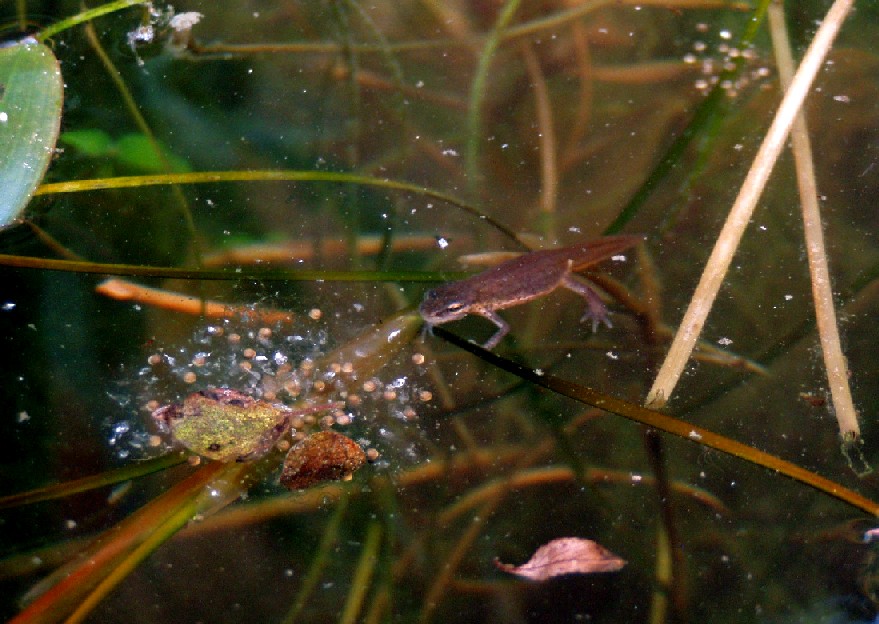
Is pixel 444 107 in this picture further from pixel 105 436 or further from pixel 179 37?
pixel 105 436

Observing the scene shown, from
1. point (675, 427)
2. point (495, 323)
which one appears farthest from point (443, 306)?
point (675, 427)

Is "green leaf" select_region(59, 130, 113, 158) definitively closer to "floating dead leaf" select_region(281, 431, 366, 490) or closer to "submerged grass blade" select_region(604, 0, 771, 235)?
"floating dead leaf" select_region(281, 431, 366, 490)

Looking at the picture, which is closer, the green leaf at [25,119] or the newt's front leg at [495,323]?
the green leaf at [25,119]

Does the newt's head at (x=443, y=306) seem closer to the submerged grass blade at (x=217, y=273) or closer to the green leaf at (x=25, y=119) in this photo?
the submerged grass blade at (x=217, y=273)

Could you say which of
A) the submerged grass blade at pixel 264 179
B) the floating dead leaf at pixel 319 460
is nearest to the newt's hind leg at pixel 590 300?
the submerged grass blade at pixel 264 179

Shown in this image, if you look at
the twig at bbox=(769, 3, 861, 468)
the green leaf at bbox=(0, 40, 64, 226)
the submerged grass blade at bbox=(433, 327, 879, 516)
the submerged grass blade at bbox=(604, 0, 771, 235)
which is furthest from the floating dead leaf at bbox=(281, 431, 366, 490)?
the twig at bbox=(769, 3, 861, 468)

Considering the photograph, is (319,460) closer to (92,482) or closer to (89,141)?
(92,482)
